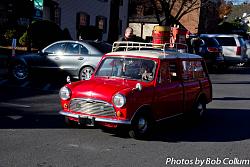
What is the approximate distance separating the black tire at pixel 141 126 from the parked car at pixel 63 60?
21.5ft

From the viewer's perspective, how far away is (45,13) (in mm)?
28156

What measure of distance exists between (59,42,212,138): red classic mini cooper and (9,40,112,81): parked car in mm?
5301

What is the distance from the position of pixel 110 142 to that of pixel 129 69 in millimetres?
1602

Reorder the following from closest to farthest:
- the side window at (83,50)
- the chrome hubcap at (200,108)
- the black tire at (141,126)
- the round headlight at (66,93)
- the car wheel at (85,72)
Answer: the black tire at (141,126) < the round headlight at (66,93) < the chrome hubcap at (200,108) < the car wheel at (85,72) < the side window at (83,50)

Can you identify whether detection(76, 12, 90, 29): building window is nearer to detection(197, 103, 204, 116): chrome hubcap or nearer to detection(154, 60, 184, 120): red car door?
detection(197, 103, 204, 116): chrome hubcap

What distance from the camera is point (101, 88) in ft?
24.1

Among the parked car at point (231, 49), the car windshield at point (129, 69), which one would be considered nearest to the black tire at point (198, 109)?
the car windshield at point (129, 69)

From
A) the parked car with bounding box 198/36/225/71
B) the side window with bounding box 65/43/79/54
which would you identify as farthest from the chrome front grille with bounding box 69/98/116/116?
the parked car with bounding box 198/36/225/71

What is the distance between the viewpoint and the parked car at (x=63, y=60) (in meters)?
14.0

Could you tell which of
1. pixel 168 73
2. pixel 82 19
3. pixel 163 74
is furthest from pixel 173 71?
pixel 82 19

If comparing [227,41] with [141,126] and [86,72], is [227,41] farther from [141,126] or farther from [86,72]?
[141,126]

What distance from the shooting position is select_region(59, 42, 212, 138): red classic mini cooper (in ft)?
23.4

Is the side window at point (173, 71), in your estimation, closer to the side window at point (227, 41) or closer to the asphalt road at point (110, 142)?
the asphalt road at point (110, 142)

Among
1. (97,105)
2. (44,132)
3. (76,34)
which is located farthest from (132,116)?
(76,34)
